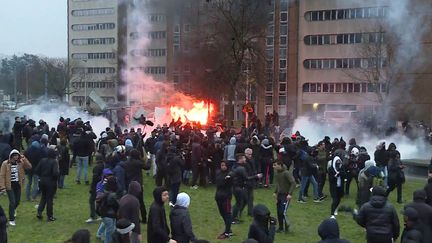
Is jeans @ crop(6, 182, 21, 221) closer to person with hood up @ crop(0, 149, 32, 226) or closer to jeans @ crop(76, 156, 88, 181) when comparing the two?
person with hood up @ crop(0, 149, 32, 226)

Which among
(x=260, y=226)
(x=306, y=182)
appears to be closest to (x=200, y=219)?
(x=306, y=182)

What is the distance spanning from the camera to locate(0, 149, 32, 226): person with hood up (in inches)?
386

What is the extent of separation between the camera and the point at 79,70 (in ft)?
244

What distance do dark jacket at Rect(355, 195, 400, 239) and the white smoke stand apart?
14693 millimetres

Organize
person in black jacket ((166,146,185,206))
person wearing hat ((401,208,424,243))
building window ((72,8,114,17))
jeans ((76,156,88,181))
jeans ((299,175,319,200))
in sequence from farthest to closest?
1. building window ((72,8,114,17))
2. jeans ((76,156,88,181))
3. jeans ((299,175,319,200))
4. person in black jacket ((166,146,185,206))
5. person wearing hat ((401,208,424,243))

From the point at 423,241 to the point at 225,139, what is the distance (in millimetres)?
9366

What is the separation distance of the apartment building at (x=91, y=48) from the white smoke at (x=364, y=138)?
4547 centimetres

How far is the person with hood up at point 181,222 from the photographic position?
675 cm

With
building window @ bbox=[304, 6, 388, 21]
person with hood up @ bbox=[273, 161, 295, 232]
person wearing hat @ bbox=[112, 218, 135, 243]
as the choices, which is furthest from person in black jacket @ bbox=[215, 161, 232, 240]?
building window @ bbox=[304, 6, 388, 21]

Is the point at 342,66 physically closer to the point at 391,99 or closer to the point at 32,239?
the point at 391,99

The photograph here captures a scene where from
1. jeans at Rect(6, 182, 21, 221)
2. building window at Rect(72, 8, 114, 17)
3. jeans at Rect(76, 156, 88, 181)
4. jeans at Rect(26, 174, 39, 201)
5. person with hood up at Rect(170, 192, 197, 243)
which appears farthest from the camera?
building window at Rect(72, 8, 114, 17)

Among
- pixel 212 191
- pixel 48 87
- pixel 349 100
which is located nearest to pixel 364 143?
pixel 212 191

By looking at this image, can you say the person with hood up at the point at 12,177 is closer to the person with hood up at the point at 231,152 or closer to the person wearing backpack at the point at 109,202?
the person wearing backpack at the point at 109,202

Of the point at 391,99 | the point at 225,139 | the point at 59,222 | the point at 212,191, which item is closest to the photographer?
the point at 59,222
